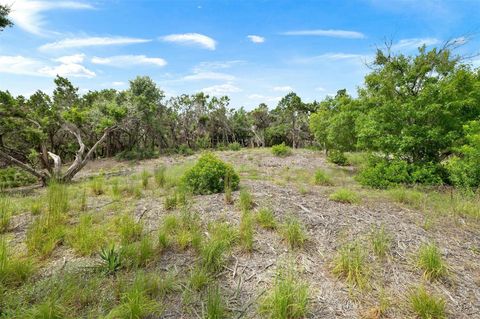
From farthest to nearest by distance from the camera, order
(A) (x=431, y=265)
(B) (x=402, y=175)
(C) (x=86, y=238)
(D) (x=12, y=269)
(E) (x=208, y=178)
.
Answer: (B) (x=402, y=175)
(E) (x=208, y=178)
(C) (x=86, y=238)
(A) (x=431, y=265)
(D) (x=12, y=269)

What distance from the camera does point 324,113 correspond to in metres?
16.7

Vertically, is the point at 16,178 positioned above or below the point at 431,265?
below

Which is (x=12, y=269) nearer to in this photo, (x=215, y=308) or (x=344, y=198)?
(x=215, y=308)

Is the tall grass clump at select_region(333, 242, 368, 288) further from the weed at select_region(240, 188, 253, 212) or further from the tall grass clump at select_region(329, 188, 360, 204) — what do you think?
the tall grass clump at select_region(329, 188, 360, 204)

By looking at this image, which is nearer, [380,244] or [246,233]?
[380,244]

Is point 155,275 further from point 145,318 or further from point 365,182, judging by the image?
point 365,182

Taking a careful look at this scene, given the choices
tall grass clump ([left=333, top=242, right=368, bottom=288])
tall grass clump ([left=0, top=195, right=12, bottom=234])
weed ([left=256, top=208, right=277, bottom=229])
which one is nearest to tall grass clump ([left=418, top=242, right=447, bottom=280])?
tall grass clump ([left=333, top=242, right=368, bottom=288])

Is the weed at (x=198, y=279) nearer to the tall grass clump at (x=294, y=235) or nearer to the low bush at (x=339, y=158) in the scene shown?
the tall grass clump at (x=294, y=235)

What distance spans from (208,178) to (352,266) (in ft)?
13.3

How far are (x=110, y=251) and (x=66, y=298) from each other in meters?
0.76

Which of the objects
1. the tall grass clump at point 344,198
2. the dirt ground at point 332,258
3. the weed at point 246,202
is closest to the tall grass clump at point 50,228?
the dirt ground at point 332,258

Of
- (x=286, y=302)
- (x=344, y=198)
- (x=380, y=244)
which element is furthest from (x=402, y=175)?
(x=286, y=302)

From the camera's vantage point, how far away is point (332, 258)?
146 inches

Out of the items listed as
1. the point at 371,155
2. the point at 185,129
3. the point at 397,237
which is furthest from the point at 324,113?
the point at 185,129
